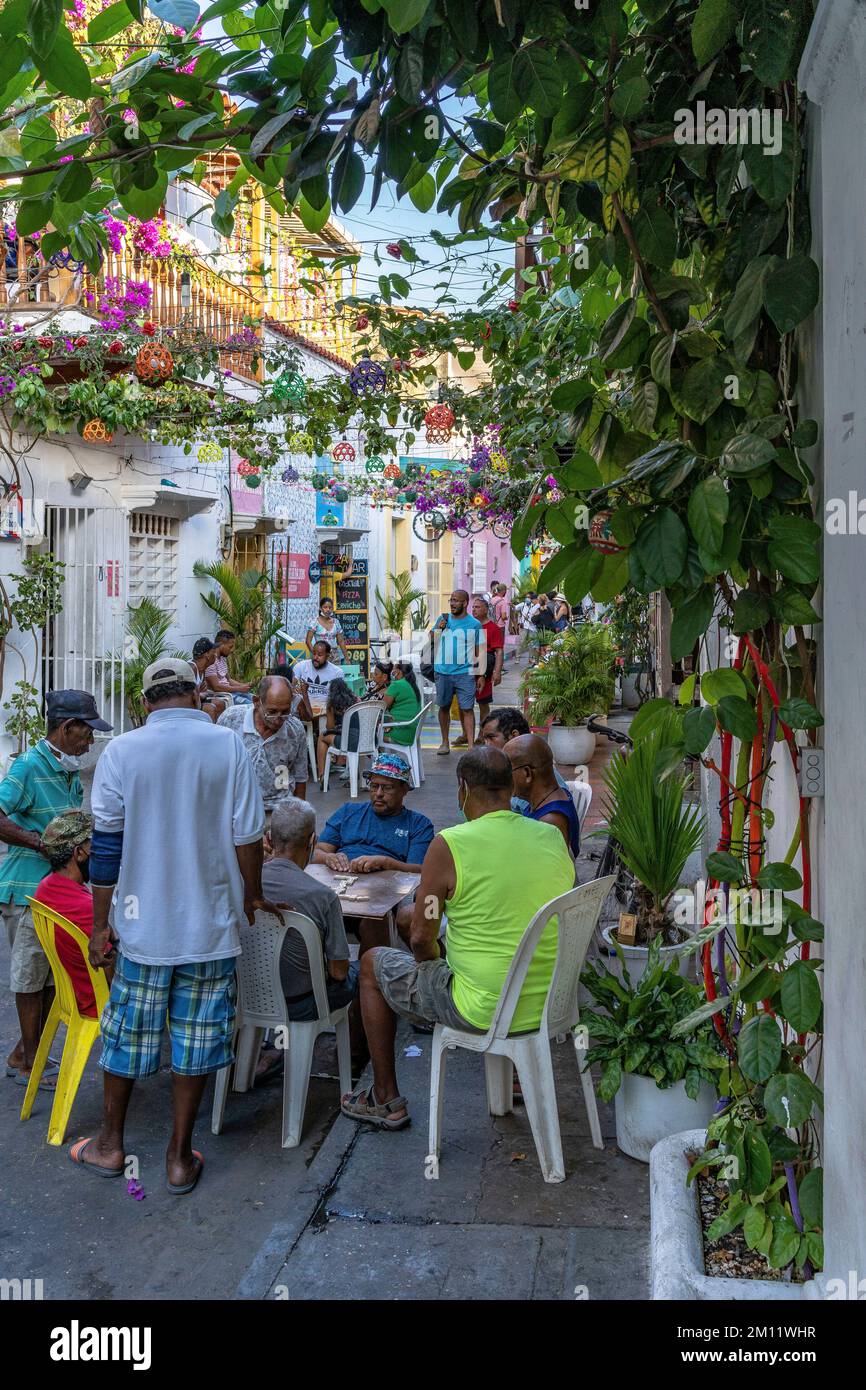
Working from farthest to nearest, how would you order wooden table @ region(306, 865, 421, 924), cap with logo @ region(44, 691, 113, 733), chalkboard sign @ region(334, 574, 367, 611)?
1. chalkboard sign @ region(334, 574, 367, 611)
2. cap with logo @ region(44, 691, 113, 733)
3. wooden table @ region(306, 865, 421, 924)

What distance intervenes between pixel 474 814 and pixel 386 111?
2.55 meters

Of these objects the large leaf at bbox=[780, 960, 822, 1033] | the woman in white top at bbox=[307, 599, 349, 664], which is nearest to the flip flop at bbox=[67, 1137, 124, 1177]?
the large leaf at bbox=[780, 960, 822, 1033]

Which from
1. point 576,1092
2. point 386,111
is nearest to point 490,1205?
point 576,1092

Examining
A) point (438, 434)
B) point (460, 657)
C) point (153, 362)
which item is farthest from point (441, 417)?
point (460, 657)

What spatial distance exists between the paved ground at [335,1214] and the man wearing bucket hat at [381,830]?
47.1 inches

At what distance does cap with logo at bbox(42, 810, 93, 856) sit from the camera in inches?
194

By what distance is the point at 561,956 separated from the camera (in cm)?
434

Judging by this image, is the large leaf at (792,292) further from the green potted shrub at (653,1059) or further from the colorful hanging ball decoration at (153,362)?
the colorful hanging ball decoration at (153,362)

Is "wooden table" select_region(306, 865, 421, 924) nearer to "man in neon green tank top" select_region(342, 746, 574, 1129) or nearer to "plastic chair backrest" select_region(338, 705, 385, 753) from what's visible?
"man in neon green tank top" select_region(342, 746, 574, 1129)

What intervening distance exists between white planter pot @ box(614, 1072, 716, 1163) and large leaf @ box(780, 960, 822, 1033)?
6.20ft

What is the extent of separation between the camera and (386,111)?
2.80 metres

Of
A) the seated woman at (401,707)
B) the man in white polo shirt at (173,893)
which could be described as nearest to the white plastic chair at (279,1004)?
the man in white polo shirt at (173,893)

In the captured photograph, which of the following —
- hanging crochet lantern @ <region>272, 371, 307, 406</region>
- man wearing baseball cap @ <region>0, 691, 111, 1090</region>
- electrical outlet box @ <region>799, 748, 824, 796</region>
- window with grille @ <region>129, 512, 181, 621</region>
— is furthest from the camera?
window with grille @ <region>129, 512, 181, 621</region>

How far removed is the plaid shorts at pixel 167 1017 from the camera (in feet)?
14.3
